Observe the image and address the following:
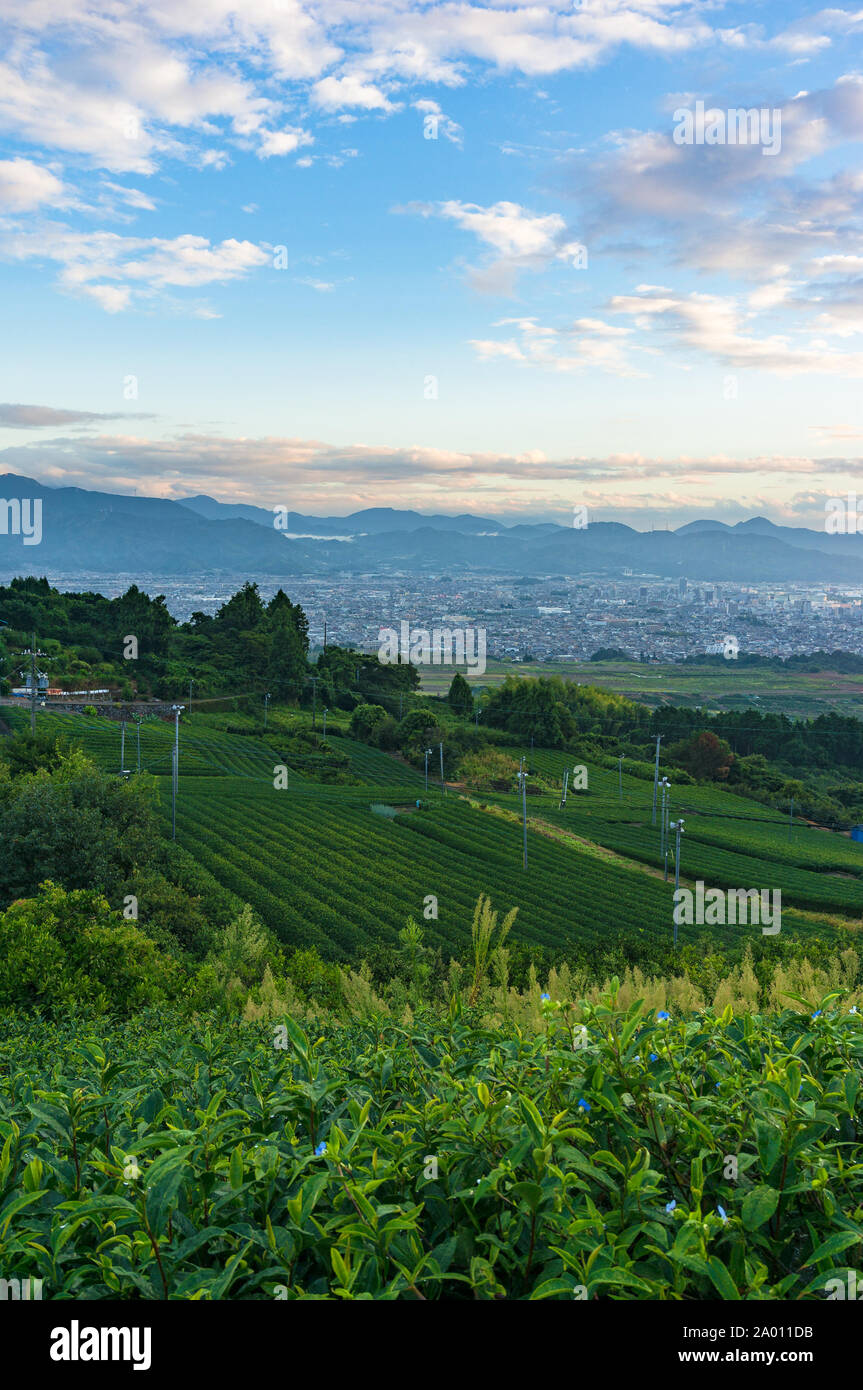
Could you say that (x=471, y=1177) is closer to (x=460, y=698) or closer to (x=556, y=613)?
(x=460, y=698)

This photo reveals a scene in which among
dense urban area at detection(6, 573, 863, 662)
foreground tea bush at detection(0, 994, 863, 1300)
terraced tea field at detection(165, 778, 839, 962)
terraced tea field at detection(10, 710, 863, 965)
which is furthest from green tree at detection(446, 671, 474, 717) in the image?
foreground tea bush at detection(0, 994, 863, 1300)

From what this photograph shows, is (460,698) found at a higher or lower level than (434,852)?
higher

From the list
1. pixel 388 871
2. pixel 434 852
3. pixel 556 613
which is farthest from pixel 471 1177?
pixel 556 613

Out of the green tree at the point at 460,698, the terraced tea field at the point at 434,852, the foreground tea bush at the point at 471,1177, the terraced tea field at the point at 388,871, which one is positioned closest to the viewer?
the foreground tea bush at the point at 471,1177

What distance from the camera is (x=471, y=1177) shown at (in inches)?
73.1

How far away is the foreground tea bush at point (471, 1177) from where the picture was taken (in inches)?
62.1

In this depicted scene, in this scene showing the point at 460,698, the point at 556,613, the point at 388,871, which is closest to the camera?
the point at 388,871

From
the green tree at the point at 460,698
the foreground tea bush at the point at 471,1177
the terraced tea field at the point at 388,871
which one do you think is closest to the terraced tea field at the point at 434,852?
the terraced tea field at the point at 388,871

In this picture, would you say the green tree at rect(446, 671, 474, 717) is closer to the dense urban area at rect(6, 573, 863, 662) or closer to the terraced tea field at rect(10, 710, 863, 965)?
the terraced tea field at rect(10, 710, 863, 965)

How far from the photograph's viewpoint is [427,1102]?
2.02 metres

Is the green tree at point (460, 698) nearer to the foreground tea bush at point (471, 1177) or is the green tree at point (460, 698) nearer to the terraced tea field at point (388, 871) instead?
the terraced tea field at point (388, 871)

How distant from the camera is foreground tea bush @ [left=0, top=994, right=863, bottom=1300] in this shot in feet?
5.17

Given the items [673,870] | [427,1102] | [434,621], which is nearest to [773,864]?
[673,870]
